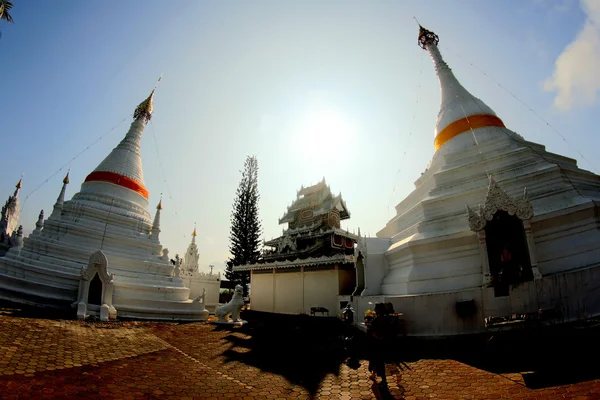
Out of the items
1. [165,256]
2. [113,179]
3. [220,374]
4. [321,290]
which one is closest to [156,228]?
[165,256]

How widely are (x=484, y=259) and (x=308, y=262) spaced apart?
1140 centimetres

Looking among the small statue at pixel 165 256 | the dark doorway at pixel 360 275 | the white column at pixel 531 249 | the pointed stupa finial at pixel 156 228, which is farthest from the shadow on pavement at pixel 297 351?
the pointed stupa finial at pixel 156 228

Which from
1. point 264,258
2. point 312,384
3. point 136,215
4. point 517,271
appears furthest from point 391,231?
point 136,215

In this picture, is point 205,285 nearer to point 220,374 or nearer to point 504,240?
point 220,374

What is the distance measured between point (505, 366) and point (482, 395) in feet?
6.31

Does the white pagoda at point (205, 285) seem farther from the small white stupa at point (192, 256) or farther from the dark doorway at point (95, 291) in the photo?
the dark doorway at point (95, 291)

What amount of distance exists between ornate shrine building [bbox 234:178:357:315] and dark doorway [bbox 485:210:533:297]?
8.45 meters

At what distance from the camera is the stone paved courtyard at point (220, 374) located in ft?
15.2

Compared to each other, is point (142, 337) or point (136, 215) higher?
point (136, 215)

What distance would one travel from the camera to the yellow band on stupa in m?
13.6

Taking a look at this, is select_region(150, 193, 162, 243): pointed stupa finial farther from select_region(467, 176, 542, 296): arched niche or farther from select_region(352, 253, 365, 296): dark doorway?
select_region(467, 176, 542, 296): arched niche

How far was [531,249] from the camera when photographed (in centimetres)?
792

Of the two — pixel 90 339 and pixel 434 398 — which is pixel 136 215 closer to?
pixel 90 339

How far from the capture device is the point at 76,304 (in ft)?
43.6
